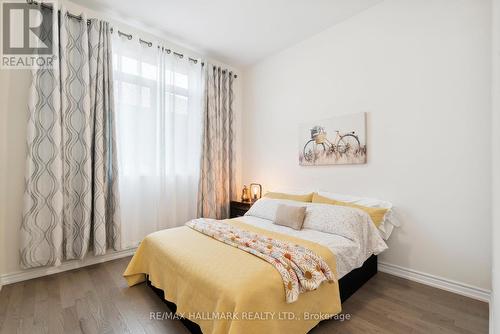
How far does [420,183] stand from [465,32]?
1.41 meters

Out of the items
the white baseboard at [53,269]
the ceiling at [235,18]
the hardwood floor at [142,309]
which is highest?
the ceiling at [235,18]

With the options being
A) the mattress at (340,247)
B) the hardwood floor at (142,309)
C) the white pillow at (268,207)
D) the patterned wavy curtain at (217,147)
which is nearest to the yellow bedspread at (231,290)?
the mattress at (340,247)

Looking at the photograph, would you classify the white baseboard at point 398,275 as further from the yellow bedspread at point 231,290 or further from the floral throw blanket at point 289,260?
the floral throw blanket at point 289,260

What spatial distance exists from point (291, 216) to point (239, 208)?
1.52 meters

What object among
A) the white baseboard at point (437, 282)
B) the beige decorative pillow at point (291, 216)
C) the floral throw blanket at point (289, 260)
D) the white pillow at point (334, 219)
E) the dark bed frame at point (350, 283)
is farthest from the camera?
the beige decorative pillow at point (291, 216)

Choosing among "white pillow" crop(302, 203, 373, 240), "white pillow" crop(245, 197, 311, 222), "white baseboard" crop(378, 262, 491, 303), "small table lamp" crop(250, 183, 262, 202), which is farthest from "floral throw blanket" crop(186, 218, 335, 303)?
"small table lamp" crop(250, 183, 262, 202)

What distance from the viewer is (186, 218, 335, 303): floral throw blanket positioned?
139cm

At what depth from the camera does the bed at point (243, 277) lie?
1231 millimetres

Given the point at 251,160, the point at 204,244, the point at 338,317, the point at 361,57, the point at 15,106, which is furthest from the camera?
the point at 251,160

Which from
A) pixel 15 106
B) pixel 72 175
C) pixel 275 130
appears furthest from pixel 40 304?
pixel 275 130

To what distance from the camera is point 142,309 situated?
1844mm

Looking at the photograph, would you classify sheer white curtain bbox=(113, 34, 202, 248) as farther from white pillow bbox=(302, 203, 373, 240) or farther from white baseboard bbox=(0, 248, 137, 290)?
white pillow bbox=(302, 203, 373, 240)

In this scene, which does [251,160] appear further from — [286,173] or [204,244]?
[204,244]

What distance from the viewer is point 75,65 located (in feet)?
8.36
